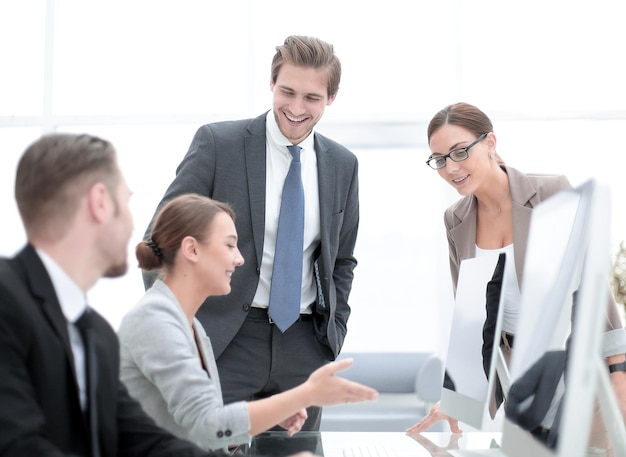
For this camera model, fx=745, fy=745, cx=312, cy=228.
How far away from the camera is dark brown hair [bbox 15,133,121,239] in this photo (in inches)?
47.3

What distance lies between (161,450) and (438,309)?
4333 millimetres

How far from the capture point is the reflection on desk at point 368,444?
6.25 ft

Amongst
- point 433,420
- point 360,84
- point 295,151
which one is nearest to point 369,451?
point 433,420

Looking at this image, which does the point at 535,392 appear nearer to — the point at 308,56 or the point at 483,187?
the point at 483,187

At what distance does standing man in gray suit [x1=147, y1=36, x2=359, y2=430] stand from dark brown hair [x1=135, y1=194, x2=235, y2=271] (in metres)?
0.51

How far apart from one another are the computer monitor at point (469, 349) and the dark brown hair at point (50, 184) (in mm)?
968

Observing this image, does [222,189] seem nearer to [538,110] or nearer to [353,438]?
[353,438]

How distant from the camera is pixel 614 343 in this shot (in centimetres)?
200

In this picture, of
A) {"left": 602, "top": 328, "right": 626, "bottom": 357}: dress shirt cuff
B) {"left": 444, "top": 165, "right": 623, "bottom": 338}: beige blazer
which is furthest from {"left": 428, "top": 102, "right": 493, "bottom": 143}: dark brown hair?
{"left": 602, "top": 328, "right": 626, "bottom": 357}: dress shirt cuff

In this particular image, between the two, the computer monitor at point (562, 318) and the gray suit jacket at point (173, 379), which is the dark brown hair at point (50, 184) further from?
the computer monitor at point (562, 318)

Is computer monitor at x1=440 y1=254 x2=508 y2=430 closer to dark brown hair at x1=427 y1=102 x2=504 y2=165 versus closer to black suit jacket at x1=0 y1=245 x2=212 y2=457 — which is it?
dark brown hair at x1=427 y1=102 x2=504 y2=165

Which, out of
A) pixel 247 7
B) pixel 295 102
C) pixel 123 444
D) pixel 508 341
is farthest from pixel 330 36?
pixel 123 444

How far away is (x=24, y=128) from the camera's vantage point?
568cm

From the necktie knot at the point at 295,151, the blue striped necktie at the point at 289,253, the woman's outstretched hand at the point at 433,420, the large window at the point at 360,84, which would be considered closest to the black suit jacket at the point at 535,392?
the woman's outstretched hand at the point at 433,420
